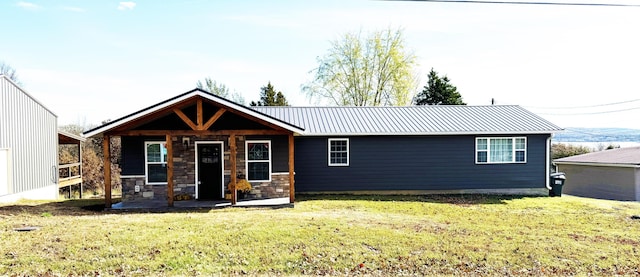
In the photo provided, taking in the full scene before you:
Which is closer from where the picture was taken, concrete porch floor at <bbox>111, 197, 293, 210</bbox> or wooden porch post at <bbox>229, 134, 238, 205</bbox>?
wooden porch post at <bbox>229, 134, 238, 205</bbox>

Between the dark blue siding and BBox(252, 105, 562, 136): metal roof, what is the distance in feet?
1.18

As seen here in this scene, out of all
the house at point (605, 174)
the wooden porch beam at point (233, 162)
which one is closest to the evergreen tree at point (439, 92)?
the house at point (605, 174)

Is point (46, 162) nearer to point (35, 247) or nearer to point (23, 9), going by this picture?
point (23, 9)

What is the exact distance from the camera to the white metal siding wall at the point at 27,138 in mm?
15047

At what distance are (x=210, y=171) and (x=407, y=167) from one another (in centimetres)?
700

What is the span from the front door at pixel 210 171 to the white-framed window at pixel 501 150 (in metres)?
9.32

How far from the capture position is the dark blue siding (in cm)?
1617

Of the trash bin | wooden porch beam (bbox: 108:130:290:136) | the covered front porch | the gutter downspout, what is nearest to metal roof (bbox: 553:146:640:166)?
the trash bin

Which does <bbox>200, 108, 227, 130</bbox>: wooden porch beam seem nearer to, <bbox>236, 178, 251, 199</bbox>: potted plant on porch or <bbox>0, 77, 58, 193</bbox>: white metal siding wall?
<bbox>236, 178, 251, 199</bbox>: potted plant on porch

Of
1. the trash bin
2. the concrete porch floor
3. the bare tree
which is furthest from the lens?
the bare tree

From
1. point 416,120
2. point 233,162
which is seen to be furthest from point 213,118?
point 416,120

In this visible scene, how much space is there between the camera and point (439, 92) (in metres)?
33.2

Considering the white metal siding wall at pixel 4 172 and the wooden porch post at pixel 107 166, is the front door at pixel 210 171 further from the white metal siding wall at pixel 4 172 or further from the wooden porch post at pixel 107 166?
the white metal siding wall at pixel 4 172

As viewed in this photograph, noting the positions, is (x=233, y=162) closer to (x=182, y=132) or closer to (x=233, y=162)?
(x=233, y=162)
